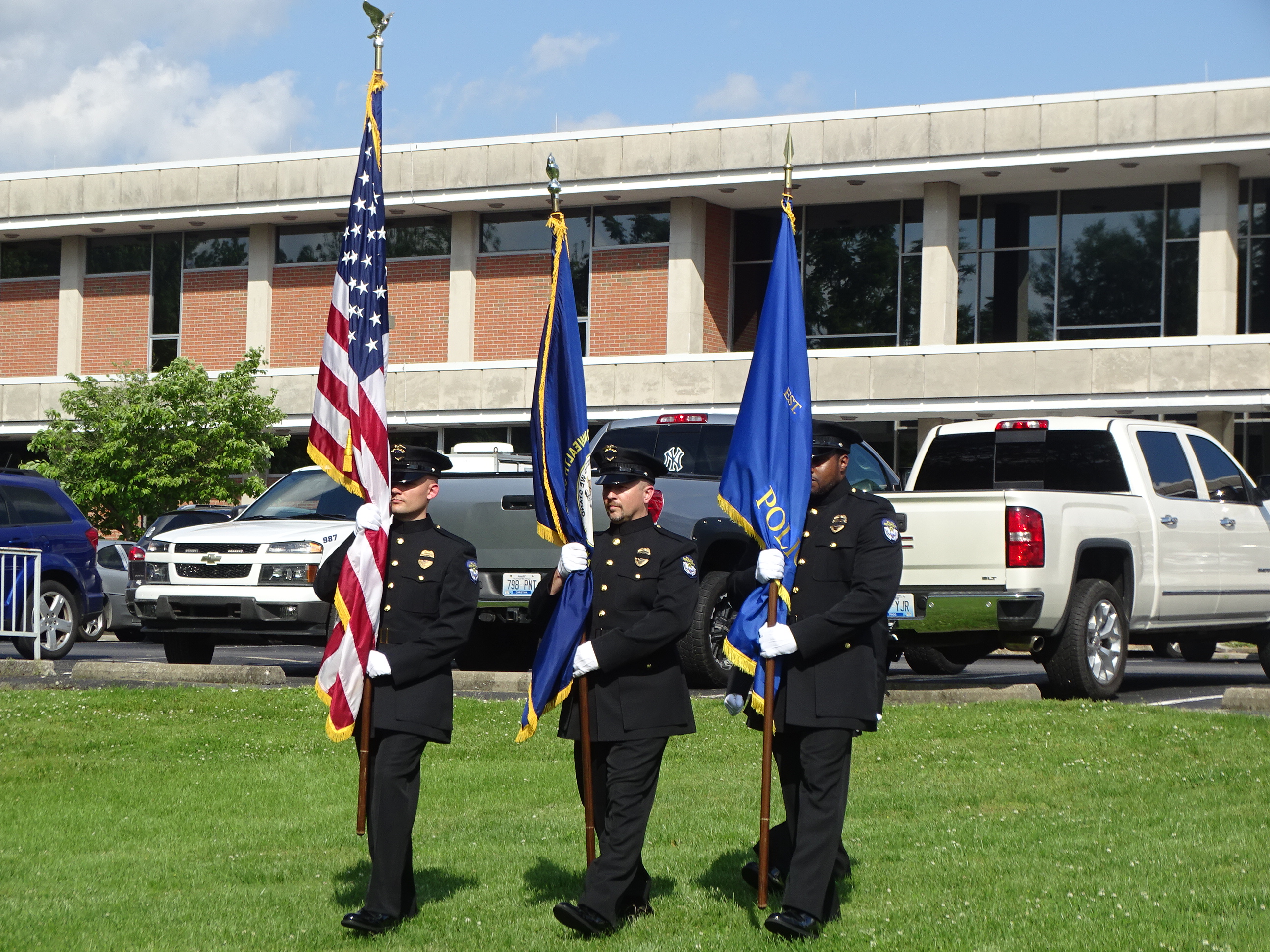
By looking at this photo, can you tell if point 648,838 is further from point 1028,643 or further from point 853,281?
point 853,281

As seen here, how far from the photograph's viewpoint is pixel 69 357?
40906 millimetres

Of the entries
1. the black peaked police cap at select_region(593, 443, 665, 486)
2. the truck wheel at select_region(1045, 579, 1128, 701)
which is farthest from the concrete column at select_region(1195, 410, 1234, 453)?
the black peaked police cap at select_region(593, 443, 665, 486)

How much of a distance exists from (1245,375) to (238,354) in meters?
22.3

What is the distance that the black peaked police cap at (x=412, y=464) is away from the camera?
23.7 ft

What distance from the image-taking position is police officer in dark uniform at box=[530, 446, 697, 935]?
6.64m

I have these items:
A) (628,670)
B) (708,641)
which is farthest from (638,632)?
(708,641)

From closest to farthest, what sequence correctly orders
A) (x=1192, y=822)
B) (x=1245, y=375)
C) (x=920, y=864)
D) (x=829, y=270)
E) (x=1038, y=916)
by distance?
(x=1038, y=916), (x=920, y=864), (x=1192, y=822), (x=1245, y=375), (x=829, y=270)

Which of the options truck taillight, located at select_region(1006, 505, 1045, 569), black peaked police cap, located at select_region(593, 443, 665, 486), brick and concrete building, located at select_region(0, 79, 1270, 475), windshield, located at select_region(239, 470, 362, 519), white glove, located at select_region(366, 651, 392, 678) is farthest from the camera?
brick and concrete building, located at select_region(0, 79, 1270, 475)

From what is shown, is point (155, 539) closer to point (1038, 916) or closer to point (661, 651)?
point (661, 651)

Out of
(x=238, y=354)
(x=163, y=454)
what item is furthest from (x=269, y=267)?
(x=163, y=454)

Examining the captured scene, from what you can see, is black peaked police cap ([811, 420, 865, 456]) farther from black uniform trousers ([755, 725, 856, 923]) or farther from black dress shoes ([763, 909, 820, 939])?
black dress shoes ([763, 909, 820, 939])

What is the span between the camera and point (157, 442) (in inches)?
1264

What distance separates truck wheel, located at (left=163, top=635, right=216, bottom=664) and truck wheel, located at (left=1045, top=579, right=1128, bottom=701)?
798 centimetres

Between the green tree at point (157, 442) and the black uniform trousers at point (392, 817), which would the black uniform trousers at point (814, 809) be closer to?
the black uniform trousers at point (392, 817)
